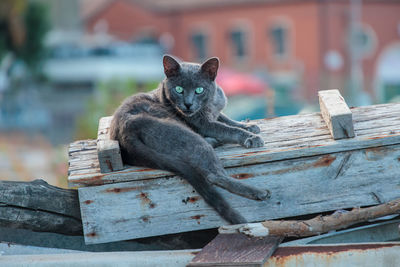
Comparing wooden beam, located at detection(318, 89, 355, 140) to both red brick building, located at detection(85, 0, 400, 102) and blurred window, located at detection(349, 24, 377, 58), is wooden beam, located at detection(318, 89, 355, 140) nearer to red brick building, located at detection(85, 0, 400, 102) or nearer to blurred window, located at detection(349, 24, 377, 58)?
red brick building, located at detection(85, 0, 400, 102)

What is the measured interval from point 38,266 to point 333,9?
81.5 ft

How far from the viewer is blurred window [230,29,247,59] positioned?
96.1ft

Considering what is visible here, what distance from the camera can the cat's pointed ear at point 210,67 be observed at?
3361 millimetres

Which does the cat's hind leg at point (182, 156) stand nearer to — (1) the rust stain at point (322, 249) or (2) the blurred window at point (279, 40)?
(1) the rust stain at point (322, 249)

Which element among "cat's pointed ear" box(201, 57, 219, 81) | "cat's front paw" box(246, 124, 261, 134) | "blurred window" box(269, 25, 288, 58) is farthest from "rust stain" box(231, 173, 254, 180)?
"blurred window" box(269, 25, 288, 58)

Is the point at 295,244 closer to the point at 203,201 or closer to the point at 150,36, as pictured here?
the point at 203,201

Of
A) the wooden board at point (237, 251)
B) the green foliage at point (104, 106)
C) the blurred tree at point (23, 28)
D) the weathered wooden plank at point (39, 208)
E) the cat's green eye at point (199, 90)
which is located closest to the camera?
the wooden board at point (237, 251)

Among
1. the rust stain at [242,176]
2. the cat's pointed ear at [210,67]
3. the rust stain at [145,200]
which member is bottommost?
the rust stain at [145,200]

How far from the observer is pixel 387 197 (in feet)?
8.77

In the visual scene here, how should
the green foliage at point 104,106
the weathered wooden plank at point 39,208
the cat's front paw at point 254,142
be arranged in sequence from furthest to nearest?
the green foliage at point 104,106 → the cat's front paw at point 254,142 → the weathered wooden plank at point 39,208

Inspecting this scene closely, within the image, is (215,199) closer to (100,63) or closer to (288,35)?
(100,63)

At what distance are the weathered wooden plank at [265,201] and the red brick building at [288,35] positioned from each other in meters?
20.4

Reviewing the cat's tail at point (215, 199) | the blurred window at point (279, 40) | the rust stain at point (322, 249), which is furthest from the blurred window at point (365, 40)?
the rust stain at point (322, 249)

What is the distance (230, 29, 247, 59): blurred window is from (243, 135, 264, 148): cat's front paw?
26.8m
